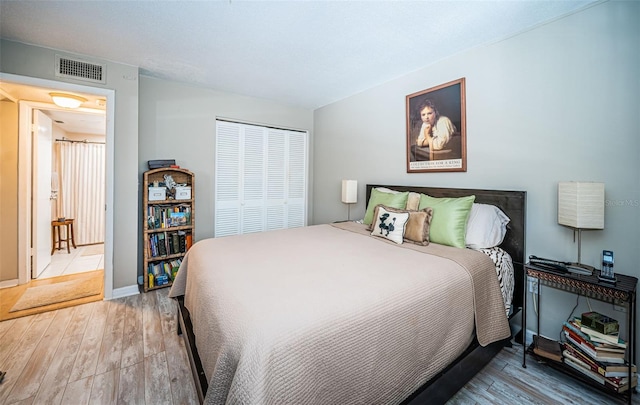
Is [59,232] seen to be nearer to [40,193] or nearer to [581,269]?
[40,193]

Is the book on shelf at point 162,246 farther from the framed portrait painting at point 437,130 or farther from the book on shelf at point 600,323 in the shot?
the book on shelf at point 600,323

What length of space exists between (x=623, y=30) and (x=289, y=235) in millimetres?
2852

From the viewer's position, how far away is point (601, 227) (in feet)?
5.35

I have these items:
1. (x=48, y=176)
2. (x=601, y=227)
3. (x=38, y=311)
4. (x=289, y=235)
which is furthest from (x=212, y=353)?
(x=48, y=176)

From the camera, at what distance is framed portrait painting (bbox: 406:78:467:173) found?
255 centimetres

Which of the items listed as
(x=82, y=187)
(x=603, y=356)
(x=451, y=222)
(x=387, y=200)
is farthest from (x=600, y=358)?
(x=82, y=187)

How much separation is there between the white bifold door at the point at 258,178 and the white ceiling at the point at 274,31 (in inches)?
42.5

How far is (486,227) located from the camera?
213 cm

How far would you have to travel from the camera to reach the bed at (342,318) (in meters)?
0.92

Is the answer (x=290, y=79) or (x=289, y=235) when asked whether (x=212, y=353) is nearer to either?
(x=289, y=235)

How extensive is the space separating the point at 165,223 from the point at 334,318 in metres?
2.92

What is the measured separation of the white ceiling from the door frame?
0.35m

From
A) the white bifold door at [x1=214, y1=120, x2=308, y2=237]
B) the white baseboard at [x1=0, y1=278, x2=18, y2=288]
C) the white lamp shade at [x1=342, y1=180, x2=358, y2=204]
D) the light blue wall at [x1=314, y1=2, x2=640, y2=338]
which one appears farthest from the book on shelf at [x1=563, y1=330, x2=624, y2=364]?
the white baseboard at [x1=0, y1=278, x2=18, y2=288]

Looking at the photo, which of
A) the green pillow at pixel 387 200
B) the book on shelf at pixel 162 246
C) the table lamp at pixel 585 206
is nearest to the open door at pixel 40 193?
the book on shelf at pixel 162 246
